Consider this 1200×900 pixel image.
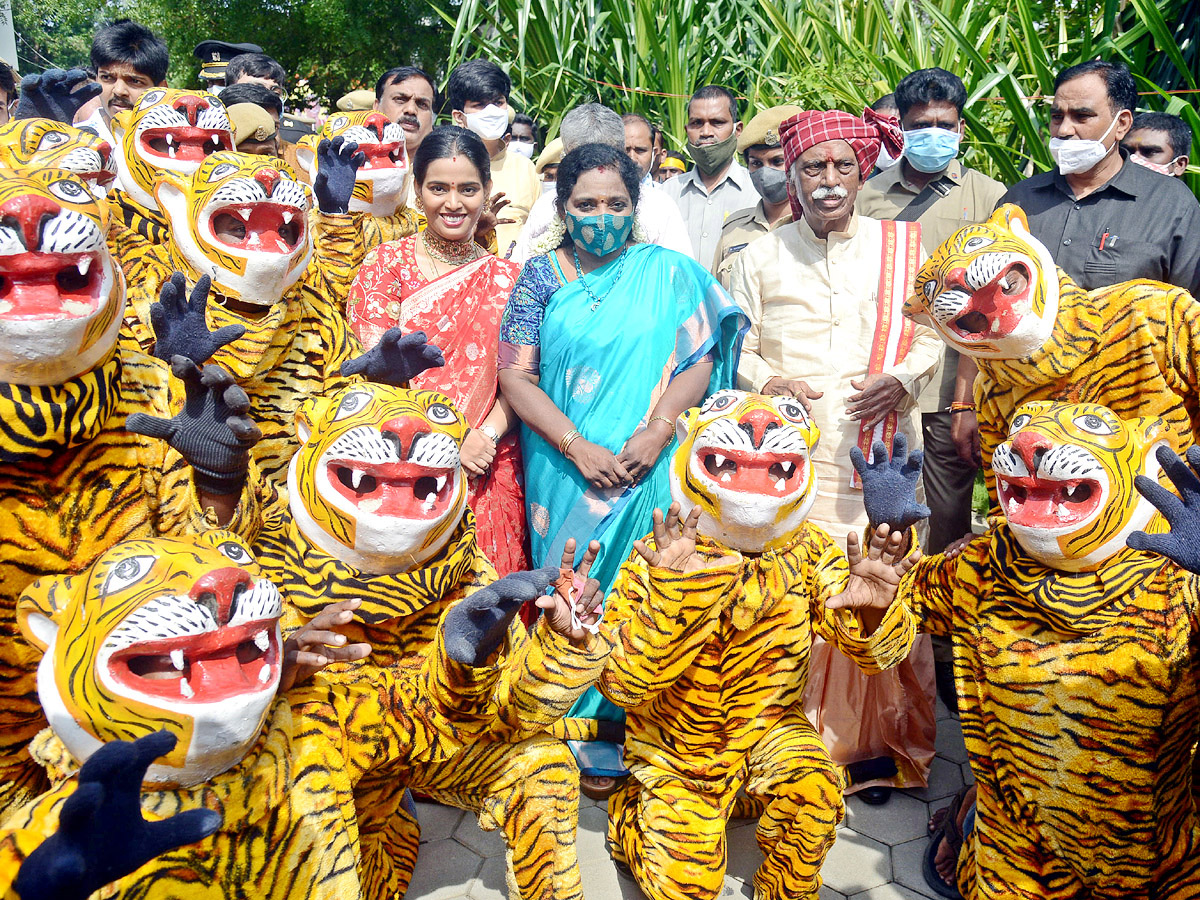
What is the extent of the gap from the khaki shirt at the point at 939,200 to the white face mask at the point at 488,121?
6.64 ft

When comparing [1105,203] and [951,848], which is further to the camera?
[1105,203]

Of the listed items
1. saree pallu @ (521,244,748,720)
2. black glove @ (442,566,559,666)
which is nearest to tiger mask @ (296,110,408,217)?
saree pallu @ (521,244,748,720)

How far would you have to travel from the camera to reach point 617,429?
3.46 meters

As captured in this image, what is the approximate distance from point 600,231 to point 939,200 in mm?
1783

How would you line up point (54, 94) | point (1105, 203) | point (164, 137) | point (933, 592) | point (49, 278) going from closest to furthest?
point (49, 278) < point (933, 592) < point (164, 137) < point (1105, 203) < point (54, 94)

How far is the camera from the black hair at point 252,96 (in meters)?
5.24

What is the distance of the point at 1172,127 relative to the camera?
189 inches

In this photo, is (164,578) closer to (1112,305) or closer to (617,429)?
(617,429)

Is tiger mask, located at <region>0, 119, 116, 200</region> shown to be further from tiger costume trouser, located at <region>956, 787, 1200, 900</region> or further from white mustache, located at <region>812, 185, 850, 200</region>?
tiger costume trouser, located at <region>956, 787, 1200, 900</region>

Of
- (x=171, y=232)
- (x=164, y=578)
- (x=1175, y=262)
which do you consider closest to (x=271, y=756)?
(x=164, y=578)

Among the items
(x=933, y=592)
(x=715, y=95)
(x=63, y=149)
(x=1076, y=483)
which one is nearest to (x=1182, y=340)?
(x=1076, y=483)

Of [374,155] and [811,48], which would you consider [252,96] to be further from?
[811,48]

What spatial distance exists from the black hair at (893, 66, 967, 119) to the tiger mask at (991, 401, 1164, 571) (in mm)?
2520

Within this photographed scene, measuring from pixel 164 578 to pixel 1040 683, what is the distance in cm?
194
